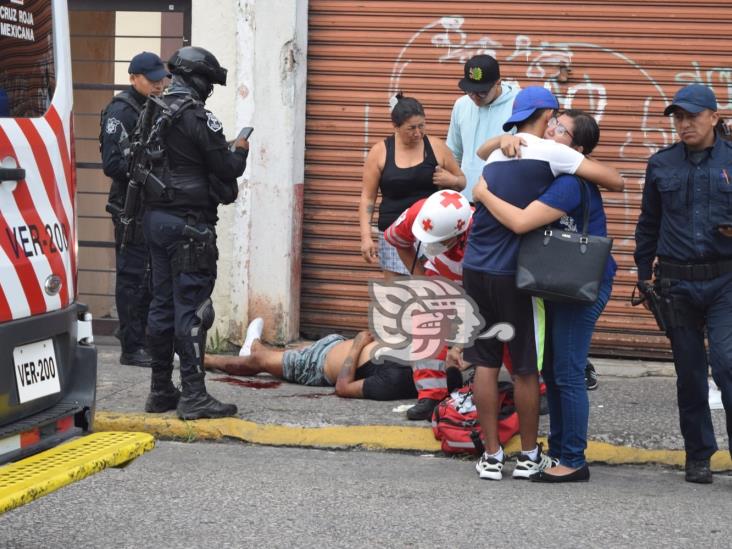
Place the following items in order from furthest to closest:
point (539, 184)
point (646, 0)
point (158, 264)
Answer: point (646, 0) → point (158, 264) → point (539, 184)

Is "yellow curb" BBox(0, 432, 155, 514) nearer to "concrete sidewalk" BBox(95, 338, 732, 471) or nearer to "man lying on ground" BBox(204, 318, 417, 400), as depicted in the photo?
"concrete sidewalk" BBox(95, 338, 732, 471)

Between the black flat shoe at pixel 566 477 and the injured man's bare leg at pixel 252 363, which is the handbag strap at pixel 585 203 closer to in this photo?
the black flat shoe at pixel 566 477

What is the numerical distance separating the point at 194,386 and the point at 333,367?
1208 mm

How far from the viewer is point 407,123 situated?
7.26 metres

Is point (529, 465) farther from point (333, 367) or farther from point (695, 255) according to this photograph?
point (333, 367)

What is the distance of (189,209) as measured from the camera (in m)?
6.76

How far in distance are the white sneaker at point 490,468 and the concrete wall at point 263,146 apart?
10.6 feet

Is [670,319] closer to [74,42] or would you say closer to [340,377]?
[340,377]

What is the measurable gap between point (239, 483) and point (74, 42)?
5103 mm

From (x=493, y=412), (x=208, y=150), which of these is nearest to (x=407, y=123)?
(x=208, y=150)

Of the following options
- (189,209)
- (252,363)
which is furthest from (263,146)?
(189,209)

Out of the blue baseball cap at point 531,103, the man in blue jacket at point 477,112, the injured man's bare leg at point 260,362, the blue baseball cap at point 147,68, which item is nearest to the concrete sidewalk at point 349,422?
the injured man's bare leg at point 260,362

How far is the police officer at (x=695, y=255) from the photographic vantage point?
228 inches

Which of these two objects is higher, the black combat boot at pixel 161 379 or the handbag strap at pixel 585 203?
the handbag strap at pixel 585 203
